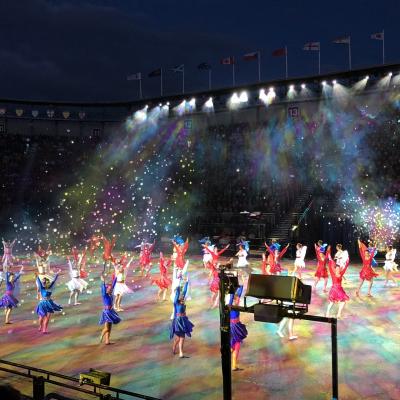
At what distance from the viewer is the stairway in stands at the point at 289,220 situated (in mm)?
29719

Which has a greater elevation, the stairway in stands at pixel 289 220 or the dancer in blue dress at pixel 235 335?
the stairway in stands at pixel 289 220

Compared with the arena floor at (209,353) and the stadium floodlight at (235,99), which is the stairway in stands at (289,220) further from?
the arena floor at (209,353)

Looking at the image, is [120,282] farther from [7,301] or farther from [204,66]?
[204,66]

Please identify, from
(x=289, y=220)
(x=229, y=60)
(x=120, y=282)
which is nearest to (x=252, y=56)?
(x=229, y=60)

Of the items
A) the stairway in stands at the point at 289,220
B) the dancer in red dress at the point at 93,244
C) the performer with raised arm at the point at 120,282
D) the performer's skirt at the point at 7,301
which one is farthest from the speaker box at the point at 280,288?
the stairway in stands at the point at 289,220

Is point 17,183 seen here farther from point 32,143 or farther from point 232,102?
point 232,102

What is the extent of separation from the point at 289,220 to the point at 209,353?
21697 mm

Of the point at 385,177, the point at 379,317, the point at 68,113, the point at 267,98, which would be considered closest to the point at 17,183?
the point at 68,113

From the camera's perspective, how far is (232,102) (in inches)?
1571

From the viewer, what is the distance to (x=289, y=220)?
102 feet

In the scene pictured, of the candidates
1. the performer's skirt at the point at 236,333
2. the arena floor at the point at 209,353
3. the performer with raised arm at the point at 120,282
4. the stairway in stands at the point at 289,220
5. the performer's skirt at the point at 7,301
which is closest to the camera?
the arena floor at the point at 209,353

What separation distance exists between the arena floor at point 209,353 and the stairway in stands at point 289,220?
1413 cm

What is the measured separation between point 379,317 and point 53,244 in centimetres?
2631

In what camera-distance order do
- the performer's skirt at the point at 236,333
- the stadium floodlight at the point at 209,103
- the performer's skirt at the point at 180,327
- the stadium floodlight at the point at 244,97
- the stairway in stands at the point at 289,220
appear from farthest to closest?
the stadium floodlight at the point at 209,103 → the stadium floodlight at the point at 244,97 → the stairway in stands at the point at 289,220 → the performer's skirt at the point at 180,327 → the performer's skirt at the point at 236,333
